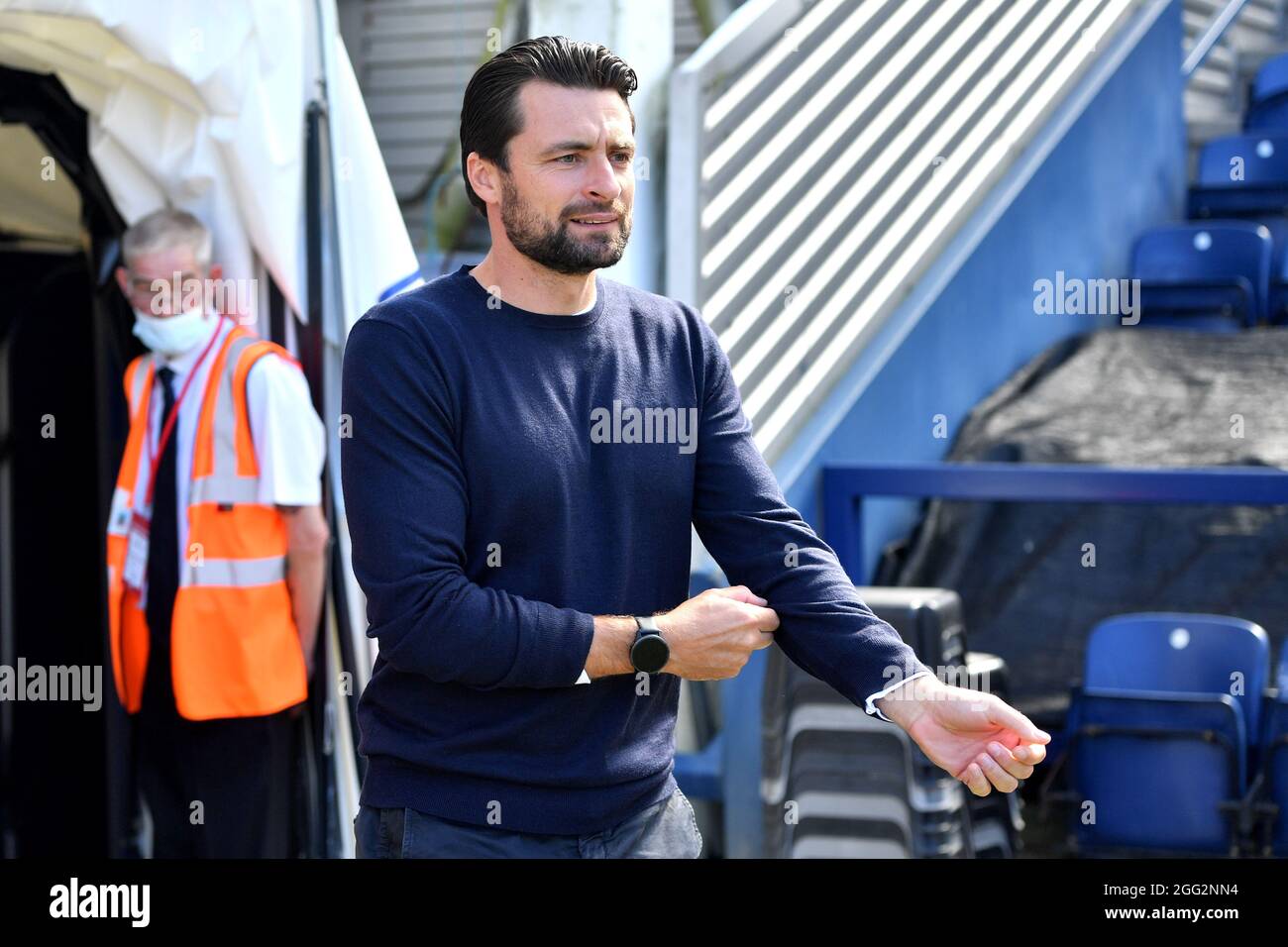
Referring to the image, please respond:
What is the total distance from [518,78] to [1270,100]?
8.41 metres

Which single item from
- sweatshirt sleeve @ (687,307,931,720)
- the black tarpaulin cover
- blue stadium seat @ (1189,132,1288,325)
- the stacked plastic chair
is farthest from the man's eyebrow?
blue stadium seat @ (1189,132,1288,325)

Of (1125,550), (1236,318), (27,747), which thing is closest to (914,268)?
(1125,550)

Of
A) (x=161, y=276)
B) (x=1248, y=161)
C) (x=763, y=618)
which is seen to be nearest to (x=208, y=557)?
(x=161, y=276)

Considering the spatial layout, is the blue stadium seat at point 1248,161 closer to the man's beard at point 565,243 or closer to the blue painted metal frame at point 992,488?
the blue painted metal frame at point 992,488

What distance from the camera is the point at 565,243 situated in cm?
222

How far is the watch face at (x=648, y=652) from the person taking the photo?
2113 millimetres

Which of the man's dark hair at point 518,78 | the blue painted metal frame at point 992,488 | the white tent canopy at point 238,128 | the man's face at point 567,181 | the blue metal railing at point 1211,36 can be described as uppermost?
the blue metal railing at point 1211,36

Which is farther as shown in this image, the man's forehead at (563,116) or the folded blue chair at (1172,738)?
the folded blue chair at (1172,738)

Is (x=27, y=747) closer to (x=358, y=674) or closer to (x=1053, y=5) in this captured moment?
(x=358, y=674)

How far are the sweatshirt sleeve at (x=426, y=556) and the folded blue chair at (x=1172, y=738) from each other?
2944 millimetres

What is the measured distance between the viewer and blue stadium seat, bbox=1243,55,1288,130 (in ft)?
31.2

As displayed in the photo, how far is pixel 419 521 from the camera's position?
2.08 metres

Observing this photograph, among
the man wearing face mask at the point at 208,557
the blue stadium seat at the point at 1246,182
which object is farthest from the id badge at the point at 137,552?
the blue stadium seat at the point at 1246,182
